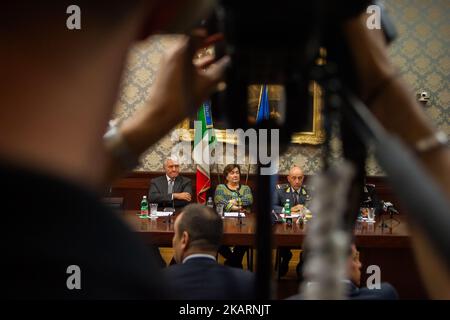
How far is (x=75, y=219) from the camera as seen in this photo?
0.58 feet

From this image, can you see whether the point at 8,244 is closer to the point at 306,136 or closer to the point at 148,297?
the point at 148,297

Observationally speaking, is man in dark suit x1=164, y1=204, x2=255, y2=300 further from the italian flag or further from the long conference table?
the italian flag

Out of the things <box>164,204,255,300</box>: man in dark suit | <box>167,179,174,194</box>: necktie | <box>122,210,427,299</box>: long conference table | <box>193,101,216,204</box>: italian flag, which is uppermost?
<box>193,101,216,204</box>: italian flag

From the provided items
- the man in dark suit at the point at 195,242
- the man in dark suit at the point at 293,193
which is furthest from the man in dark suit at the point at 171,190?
the man in dark suit at the point at 195,242

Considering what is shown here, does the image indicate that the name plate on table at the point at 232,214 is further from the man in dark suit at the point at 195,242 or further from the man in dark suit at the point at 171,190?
the man in dark suit at the point at 195,242

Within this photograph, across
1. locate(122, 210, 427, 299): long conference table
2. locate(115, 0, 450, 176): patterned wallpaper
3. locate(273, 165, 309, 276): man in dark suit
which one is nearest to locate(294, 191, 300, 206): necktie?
locate(273, 165, 309, 276): man in dark suit

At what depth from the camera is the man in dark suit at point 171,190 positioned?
207 inches

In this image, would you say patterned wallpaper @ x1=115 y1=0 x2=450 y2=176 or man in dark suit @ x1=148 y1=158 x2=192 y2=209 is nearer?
man in dark suit @ x1=148 y1=158 x2=192 y2=209

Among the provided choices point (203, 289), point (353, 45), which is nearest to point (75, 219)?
point (353, 45)

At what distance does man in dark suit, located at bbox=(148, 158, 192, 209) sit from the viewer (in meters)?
5.27

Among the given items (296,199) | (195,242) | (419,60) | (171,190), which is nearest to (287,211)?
(296,199)

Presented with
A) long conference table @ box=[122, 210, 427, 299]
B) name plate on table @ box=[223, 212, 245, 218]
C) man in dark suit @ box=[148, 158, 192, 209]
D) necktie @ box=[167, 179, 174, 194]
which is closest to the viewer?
long conference table @ box=[122, 210, 427, 299]

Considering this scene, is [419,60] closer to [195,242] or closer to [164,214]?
[164,214]

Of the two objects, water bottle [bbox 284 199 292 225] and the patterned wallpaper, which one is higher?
the patterned wallpaper
